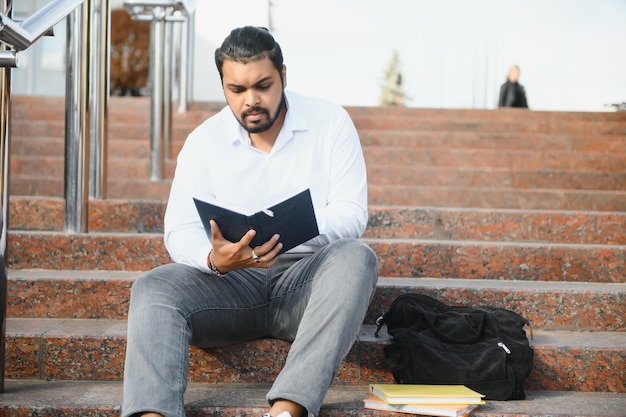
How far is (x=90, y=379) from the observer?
8.70ft

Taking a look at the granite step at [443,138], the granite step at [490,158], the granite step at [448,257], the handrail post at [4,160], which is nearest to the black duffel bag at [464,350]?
the granite step at [448,257]

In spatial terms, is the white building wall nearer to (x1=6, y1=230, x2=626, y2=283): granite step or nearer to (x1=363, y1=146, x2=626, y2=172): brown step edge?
(x1=363, y1=146, x2=626, y2=172): brown step edge

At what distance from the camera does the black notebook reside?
2.09 meters

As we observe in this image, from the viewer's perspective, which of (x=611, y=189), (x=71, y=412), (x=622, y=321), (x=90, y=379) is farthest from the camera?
(x=611, y=189)

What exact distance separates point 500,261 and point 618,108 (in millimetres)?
4062

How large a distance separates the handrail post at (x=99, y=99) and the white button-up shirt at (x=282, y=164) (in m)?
1.21

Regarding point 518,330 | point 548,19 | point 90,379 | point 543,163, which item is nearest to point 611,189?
point 543,163

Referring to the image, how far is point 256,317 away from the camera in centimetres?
251

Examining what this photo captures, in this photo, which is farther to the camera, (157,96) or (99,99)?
(157,96)

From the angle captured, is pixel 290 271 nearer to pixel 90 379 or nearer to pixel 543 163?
pixel 90 379

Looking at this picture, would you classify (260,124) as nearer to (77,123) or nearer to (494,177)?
(77,123)

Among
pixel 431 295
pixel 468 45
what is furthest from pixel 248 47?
pixel 468 45

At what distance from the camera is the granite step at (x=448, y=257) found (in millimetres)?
3260

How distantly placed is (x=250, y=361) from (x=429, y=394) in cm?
65
